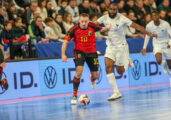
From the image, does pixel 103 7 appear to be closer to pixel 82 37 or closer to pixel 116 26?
pixel 116 26

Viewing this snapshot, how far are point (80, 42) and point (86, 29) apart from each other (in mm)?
342

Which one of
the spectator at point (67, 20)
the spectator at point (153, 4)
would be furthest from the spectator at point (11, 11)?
the spectator at point (153, 4)

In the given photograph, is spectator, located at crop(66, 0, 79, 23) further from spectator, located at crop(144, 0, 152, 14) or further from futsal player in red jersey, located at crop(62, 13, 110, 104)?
futsal player in red jersey, located at crop(62, 13, 110, 104)

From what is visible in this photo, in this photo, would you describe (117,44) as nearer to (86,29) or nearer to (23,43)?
(86,29)

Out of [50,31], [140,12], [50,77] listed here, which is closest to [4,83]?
[50,77]

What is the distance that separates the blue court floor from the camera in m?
8.23

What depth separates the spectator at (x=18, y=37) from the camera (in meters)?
13.6

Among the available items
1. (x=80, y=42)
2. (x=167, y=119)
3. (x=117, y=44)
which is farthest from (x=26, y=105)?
(x=167, y=119)

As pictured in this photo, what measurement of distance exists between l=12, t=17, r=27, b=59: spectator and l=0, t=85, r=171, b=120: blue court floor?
2.33 m

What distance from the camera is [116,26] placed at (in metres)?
11.6

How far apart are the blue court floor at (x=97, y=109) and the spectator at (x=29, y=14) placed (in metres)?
4.52

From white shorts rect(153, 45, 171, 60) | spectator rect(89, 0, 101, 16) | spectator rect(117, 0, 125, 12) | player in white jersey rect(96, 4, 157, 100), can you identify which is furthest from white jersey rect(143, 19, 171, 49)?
spectator rect(117, 0, 125, 12)

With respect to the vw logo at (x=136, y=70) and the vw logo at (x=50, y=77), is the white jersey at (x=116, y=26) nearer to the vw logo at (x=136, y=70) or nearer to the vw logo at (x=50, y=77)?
the vw logo at (x=50, y=77)

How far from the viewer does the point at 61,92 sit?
13922 mm
